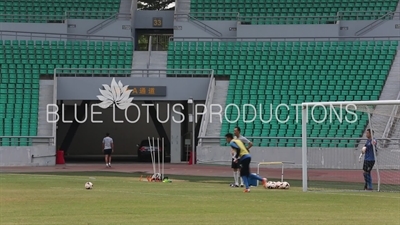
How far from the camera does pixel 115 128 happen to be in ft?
197

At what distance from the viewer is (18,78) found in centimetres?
4631

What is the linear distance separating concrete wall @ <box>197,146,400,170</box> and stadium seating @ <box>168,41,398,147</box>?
95cm

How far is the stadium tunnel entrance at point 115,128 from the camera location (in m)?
49.0

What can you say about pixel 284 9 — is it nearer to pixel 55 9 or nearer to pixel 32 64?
pixel 55 9

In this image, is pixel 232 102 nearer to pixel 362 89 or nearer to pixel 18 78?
pixel 362 89

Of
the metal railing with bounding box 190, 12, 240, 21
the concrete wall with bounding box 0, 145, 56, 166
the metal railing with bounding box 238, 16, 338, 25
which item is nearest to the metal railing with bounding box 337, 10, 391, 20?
the metal railing with bounding box 238, 16, 338, 25

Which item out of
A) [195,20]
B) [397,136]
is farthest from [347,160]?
[195,20]

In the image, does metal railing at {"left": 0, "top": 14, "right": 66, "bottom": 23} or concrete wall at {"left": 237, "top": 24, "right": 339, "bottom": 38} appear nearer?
concrete wall at {"left": 237, "top": 24, "right": 339, "bottom": 38}

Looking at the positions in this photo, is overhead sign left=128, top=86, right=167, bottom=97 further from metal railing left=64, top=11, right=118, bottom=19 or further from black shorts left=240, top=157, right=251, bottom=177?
black shorts left=240, top=157, right=251, bottom=177

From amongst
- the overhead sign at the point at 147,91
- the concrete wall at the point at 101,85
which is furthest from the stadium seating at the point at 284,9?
the overhead sign at the point at 147,91

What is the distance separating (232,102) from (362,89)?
720 cm

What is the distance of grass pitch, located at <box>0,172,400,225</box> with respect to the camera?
625 inches

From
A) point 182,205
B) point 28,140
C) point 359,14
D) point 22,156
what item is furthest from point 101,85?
point 182,205

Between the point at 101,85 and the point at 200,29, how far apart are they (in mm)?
9172
